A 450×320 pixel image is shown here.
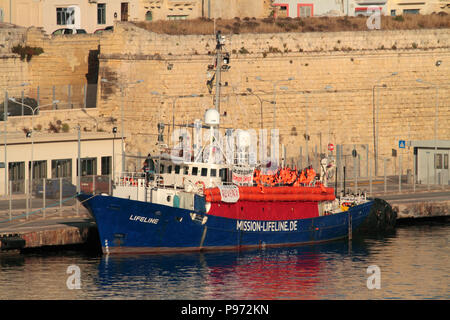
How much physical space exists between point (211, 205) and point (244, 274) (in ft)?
17.1

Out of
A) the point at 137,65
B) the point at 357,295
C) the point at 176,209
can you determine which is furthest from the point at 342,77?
the point at 357,295

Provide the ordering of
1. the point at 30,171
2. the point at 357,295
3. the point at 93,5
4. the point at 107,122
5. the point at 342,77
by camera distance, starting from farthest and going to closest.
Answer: the point at 93,5, the point at 342,77, the point at 107,122, the point at 30,171, the point at 357,295

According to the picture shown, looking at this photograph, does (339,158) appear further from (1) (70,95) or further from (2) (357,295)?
(2) (357,295)

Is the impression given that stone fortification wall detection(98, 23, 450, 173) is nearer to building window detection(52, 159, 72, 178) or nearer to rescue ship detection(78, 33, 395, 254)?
building window detection(52, 159, 72, 178)

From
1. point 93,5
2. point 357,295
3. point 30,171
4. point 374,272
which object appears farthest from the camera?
point 93,5

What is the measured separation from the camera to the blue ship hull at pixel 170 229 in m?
56.0

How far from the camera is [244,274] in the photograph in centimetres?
5331

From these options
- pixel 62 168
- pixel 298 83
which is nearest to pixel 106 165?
pixel 62 168

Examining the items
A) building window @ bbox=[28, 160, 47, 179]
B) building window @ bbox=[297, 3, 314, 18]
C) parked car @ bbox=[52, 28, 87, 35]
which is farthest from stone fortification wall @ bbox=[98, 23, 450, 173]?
building window @ bbox=[297, 3, 314, 18]

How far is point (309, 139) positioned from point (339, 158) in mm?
2944

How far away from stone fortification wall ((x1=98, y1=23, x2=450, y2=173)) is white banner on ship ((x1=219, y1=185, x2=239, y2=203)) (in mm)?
20495

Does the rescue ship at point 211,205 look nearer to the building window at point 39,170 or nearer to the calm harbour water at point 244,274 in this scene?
the calm harbour water at point 244,274

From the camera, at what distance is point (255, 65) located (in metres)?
81.2

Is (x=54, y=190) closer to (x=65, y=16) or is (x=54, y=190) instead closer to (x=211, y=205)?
(x=211, y=205)
